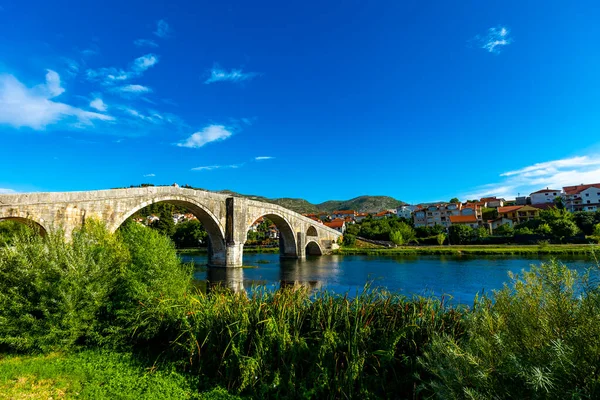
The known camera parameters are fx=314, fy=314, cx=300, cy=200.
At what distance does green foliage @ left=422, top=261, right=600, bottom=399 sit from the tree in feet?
189

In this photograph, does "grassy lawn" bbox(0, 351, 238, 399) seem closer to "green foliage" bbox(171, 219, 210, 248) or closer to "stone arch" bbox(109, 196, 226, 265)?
"stone arch" bbox(109, 196, 226, 265)

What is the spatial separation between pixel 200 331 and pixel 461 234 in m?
56.8

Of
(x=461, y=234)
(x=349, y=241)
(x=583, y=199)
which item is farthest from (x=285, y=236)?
(x=583, y=199)

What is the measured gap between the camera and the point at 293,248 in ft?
157

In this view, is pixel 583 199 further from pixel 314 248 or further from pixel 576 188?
pixel 314 248

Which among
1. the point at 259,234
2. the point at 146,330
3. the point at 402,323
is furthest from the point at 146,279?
the point at 259,234

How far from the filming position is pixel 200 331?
22.5 feet

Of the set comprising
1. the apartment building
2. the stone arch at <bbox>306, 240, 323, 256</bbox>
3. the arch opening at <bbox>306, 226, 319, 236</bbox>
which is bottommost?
the stone arch at <bbox>306, 240, 323, 256</bbox>

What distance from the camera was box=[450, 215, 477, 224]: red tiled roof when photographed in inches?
2763

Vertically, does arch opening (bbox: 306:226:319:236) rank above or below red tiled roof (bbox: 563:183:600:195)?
below

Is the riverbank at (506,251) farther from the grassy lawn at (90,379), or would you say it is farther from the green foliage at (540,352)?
the grassy lawn at (90,379)

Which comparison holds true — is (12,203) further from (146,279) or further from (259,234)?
(259,234)

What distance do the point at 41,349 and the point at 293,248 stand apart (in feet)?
136

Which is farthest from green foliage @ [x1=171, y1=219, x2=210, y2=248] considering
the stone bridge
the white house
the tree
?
the white house
